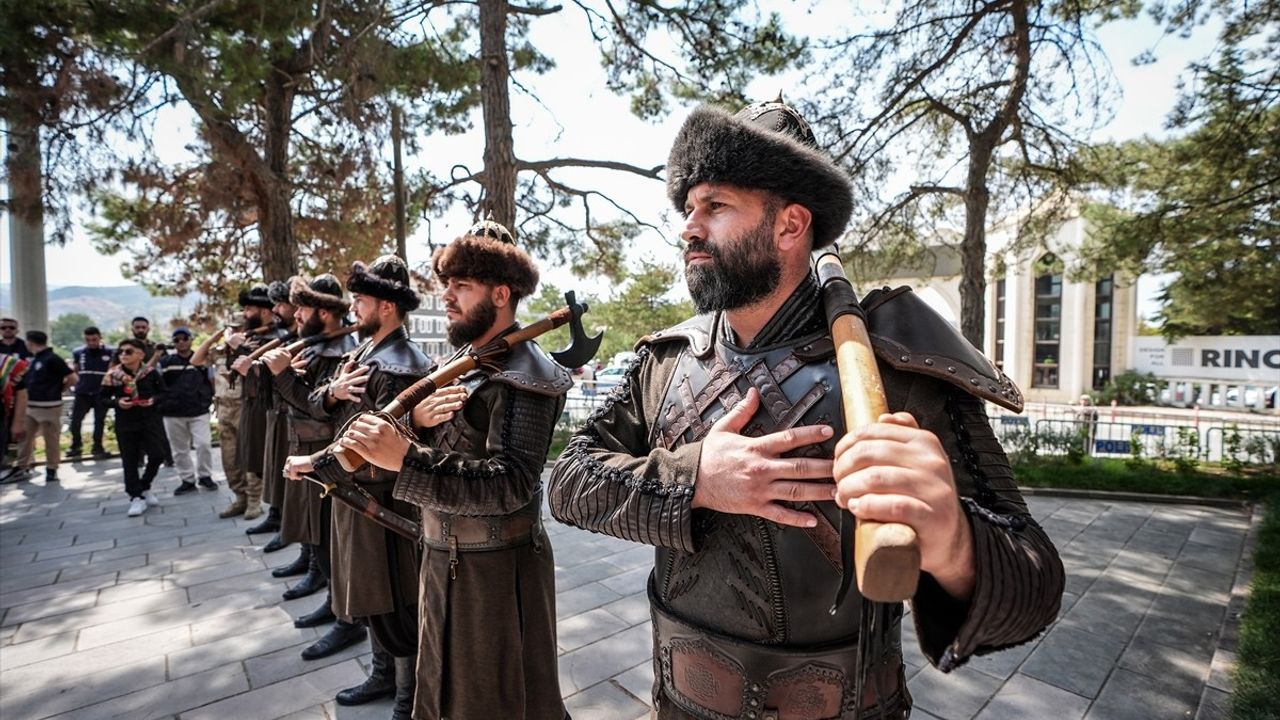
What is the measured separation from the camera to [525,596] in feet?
8.42

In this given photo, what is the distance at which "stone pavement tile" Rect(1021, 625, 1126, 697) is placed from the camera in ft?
11.7

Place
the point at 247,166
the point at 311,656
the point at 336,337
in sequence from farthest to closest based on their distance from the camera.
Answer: the point at 247,166 < the point at 336,337 < the point at 311,656

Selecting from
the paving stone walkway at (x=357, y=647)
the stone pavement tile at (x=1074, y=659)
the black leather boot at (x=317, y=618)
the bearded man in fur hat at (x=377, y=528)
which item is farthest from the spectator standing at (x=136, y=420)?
the stone pavement tile at (x=1074, y=659)

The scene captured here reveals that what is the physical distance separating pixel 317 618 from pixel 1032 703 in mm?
4720

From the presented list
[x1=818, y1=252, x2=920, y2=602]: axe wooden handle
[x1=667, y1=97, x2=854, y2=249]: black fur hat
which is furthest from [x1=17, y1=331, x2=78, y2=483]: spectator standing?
[x1=818, y1=252, x2=920, y2=602]: axe wooden handle

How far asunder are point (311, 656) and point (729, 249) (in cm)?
395

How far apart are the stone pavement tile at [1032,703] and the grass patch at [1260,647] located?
70 centimetres

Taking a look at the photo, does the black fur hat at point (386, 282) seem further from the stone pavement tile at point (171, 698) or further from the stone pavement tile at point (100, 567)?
the stone pavement tile at point (100, 567)

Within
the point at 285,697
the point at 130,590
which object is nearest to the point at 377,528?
the point at 285,697

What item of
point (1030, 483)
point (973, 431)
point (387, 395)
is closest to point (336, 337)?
point (387, 395)

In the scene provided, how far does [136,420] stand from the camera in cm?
723

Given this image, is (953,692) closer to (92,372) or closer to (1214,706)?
(1214,706)

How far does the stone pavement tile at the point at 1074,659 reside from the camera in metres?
3.56

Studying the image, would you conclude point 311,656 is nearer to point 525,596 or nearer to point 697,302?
point 525,596
